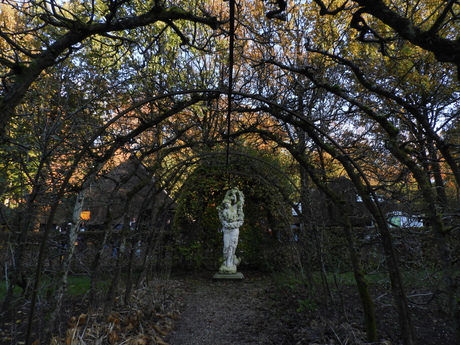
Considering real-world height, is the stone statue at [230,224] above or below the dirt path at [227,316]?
above

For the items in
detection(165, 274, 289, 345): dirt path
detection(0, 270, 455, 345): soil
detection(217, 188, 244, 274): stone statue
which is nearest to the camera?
detection(0, 270, 455, 345): soil

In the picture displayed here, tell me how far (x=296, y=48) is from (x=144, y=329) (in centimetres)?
725

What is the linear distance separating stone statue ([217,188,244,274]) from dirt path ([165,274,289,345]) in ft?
1.97

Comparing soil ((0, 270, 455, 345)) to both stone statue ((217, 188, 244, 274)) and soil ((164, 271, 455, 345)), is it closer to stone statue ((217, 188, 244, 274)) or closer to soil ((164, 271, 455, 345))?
soil ((164, 271, 455, 345))

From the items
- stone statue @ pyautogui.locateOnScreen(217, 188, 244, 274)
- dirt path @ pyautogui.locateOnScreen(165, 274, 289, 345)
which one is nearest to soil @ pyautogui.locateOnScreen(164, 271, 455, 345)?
dirt path @ pyautogui.locateOnScreen(165, 274, 289, 345)

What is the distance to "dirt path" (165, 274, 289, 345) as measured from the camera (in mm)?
4137

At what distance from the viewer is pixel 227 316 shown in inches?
204

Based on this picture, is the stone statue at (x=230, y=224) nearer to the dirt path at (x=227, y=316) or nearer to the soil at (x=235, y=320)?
the dirt path at (x=227, y=316)

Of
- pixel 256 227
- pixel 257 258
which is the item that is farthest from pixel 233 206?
pixel 257 258

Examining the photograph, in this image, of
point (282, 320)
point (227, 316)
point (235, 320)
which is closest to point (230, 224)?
point (227, 316)

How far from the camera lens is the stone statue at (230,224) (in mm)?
8039

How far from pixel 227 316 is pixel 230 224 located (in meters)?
3.05

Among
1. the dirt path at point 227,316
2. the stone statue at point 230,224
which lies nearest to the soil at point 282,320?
the dirt path at point 227,316

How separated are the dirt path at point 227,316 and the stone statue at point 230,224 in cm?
60
